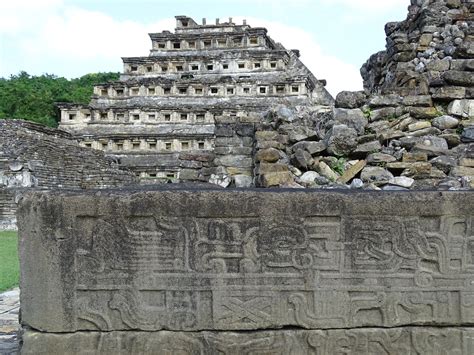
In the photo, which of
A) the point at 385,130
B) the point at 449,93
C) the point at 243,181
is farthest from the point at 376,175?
the point at 243,181

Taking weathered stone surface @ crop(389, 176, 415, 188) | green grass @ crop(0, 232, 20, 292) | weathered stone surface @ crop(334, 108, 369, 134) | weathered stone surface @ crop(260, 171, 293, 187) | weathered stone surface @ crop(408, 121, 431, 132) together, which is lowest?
green grass @ crop(0, 232, 20, 292)

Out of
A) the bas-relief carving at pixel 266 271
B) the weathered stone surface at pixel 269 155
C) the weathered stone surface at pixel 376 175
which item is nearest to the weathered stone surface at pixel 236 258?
the bas-relief carving at pixel 266 271

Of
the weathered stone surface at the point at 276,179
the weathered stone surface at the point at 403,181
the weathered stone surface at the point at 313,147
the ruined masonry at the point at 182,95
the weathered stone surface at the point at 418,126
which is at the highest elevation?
the ruined masonry at the point at 182,95

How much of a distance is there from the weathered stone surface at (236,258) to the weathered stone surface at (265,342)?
0.22 feet

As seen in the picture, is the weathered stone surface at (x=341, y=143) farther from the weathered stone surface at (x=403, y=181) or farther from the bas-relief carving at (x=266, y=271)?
the bas-relief carving at (x=266, y=271)

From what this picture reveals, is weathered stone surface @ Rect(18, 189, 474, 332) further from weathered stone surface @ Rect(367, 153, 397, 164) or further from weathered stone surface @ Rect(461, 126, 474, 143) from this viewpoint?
weathered stone surface @ Rect(461, 126, 474, 143)

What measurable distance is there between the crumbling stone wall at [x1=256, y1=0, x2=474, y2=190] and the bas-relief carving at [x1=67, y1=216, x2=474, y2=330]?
259cm

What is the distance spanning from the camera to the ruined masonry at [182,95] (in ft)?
85.7

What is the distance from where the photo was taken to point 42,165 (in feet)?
56.6

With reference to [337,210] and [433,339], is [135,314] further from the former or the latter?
[433,339]

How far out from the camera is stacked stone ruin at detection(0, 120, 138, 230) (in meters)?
16.4

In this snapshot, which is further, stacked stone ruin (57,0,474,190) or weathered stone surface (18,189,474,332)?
stacked stone ruin (57,0,474,190)

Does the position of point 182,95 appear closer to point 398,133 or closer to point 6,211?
point 6,211

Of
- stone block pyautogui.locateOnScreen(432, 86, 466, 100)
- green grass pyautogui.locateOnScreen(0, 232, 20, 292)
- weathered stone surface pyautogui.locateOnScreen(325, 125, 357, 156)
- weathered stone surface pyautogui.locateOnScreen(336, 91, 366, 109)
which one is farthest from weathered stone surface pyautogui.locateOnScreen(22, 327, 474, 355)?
weathered stone surface pyautogui.locateOnScreen(336, 91, 366, 109)
